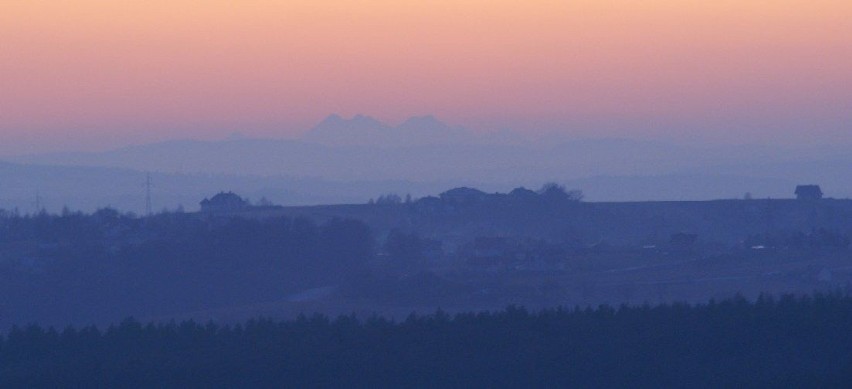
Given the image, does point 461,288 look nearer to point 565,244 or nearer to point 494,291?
point 494,291

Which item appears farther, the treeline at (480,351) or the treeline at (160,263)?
the treeline at (160,263)

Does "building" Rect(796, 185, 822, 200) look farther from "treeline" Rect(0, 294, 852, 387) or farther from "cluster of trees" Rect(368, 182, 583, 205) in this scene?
"treeline" Rect(0, 294, 852, 387)

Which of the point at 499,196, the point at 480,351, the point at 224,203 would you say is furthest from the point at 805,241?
the point at 480,351

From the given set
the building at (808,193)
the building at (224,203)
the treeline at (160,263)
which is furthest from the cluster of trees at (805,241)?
the building at (224,203)

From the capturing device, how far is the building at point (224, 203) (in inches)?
2990

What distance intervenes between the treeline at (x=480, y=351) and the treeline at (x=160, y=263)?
21.5 metres

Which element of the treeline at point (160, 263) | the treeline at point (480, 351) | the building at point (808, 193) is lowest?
the treeline at point (480, 351)

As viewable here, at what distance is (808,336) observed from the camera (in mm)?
27969

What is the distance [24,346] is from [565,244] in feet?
113

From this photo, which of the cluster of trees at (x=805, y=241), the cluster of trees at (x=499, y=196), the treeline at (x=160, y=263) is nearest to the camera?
the treeline at (x=160, y=263)

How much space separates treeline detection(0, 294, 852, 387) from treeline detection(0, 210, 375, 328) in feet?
70.5

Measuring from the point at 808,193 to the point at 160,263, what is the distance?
33458 millimetres

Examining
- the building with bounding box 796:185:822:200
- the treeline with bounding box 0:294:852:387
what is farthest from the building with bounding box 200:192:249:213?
the treeline with bounding box 0:294:852:387

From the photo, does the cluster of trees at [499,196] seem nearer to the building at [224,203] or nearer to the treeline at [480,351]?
the building at [224,203]
